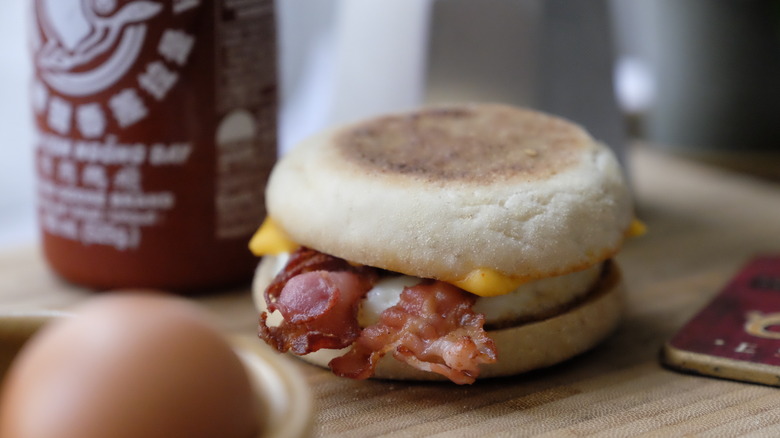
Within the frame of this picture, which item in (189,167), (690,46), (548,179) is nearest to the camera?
(548,179)

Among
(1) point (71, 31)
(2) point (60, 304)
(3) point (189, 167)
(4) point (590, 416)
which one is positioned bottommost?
(2) point (60, 304)

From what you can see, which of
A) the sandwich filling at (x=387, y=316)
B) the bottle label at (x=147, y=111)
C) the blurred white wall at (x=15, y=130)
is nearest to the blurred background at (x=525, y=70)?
the blurred white wall at (x=15, y=130)

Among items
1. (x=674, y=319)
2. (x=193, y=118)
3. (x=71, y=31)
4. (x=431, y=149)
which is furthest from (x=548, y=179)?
(x=71, y=31)

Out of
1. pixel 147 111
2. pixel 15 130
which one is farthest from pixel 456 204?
pixel 15 130

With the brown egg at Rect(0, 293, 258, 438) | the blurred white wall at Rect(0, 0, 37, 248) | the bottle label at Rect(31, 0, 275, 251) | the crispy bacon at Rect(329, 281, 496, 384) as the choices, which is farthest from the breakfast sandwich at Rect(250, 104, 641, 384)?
the blurred white wall at Rect(0, 0, 37, 248)

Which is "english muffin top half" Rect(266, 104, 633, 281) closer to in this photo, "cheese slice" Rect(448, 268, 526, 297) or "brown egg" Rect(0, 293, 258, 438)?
"cheese slice" Rect(448, 268, 526, 297)

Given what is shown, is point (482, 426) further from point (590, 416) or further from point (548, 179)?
point (548, 179)

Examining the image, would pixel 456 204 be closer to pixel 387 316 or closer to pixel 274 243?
pixel 387 316

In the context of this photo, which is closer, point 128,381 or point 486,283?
Answer: point 128,381
